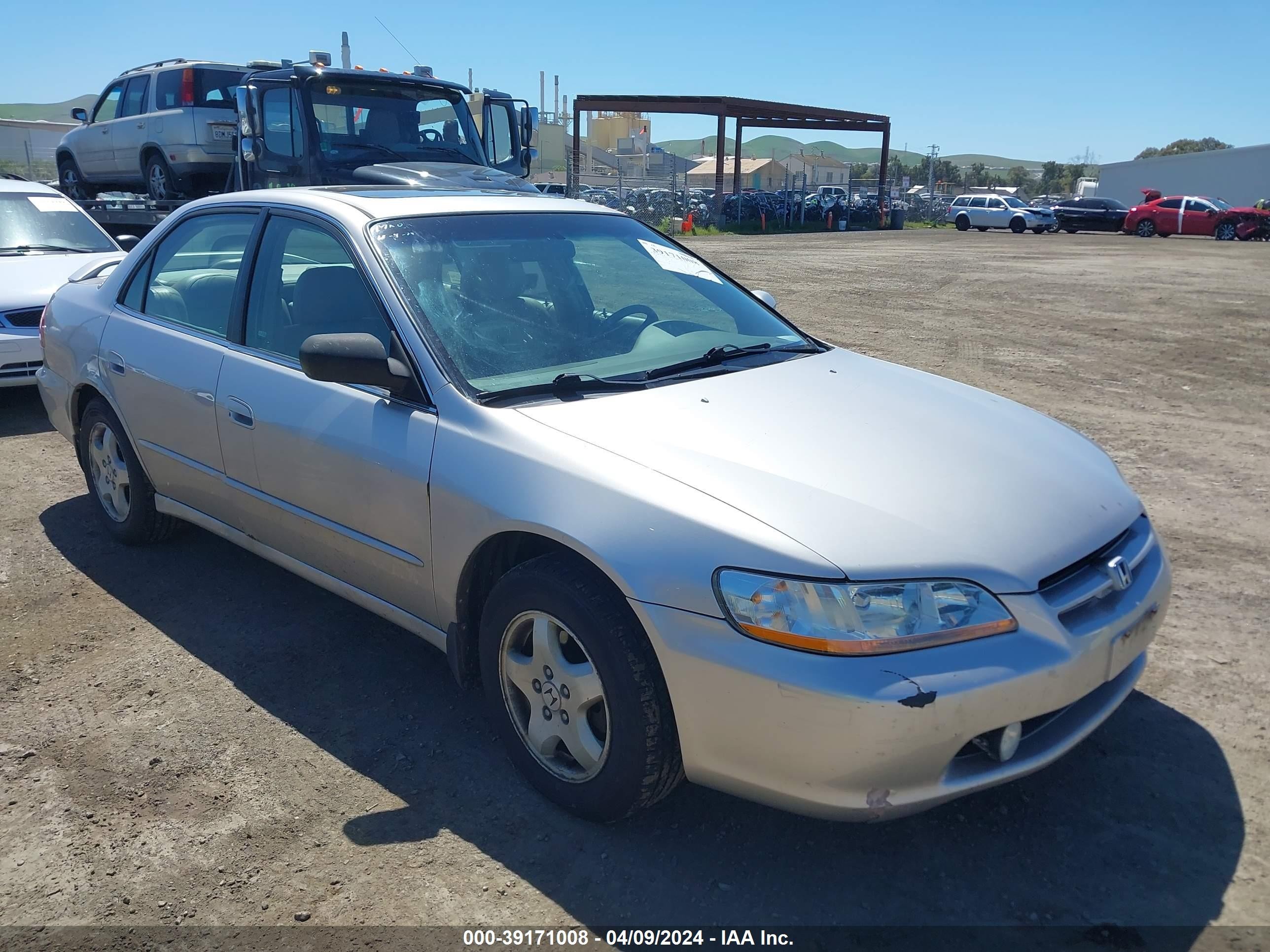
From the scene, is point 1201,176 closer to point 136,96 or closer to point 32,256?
point 136,96

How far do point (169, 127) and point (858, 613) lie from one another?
1217 cm

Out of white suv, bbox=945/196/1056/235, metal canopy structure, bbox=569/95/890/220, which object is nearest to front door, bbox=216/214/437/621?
metal canopy structure, bbox=569/95/890/220

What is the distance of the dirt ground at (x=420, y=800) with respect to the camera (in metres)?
2.49

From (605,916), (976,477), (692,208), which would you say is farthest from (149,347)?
(692,208)

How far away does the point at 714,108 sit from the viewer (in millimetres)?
36594

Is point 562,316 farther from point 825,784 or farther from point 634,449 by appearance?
point 825,784

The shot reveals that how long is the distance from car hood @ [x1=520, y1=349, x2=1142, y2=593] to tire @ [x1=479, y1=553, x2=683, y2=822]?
0.40 m

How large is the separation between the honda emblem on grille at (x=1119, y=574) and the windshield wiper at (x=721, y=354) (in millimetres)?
1397

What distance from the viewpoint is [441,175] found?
9.09 meters

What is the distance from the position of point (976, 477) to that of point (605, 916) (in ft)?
4.88

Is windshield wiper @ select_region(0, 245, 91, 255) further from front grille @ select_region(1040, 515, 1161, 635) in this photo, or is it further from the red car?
the red car

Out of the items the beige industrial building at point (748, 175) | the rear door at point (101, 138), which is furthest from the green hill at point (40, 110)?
the rear door at point (101, 138)

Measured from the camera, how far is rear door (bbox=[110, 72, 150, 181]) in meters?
12.4

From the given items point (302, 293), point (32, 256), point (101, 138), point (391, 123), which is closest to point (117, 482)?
point (302, 293)
